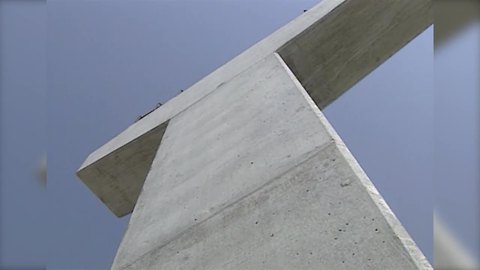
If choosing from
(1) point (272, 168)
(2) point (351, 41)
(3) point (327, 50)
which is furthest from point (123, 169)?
(1) point (272, 168)

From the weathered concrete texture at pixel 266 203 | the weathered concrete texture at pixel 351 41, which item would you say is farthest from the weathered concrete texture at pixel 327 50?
the weathered concrete texture at pixel 266 203

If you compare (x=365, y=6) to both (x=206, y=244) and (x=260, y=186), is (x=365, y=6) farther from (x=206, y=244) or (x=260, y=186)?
(x=206, y=244)

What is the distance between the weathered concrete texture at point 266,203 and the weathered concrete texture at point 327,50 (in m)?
1.26

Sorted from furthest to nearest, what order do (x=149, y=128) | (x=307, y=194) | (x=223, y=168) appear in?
(x=149, y=128) → (x=223, y=168) → (x=307, y=194)

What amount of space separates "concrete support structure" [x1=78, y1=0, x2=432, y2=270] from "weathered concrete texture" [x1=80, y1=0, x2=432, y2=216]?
0.6 inches

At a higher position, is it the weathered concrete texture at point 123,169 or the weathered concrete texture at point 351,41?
the weathered concrete texture at point 123,169

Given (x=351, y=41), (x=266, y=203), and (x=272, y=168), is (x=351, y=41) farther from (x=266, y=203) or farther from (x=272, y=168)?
(x=266, y=203)

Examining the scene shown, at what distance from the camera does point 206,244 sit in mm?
2717

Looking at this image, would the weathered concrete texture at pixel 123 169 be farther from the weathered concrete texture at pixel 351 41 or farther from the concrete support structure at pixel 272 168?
the weathered concrete texture at pixel 351 41

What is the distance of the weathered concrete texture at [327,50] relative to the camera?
5496 mm

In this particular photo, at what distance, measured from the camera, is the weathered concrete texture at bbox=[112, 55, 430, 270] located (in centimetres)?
222

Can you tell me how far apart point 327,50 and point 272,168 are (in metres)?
2.96

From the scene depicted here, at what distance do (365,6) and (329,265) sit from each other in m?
3.90

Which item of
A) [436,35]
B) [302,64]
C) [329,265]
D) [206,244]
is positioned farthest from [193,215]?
[302,64]
